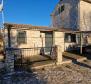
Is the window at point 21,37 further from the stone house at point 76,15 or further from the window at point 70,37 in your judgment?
the stone house at point 76,15

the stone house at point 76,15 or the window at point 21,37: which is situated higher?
the stone house at point 76,15

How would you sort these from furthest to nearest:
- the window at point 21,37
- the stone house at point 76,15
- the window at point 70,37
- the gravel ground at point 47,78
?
1. the stone house at point 76,15
2. the window at point 70,37
3. the window at point 21,37
4. the gravel ground at point 47,78

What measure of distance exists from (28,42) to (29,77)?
6.69 m

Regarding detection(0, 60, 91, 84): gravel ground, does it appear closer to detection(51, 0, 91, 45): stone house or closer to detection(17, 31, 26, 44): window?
detection(17, 31, 26, 44): window

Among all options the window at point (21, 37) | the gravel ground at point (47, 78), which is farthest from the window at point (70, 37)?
the gravel ground at point (47, 78)

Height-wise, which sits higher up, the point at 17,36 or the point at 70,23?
the point at 70,23

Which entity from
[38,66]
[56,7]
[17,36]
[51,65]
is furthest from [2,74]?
[56,7]

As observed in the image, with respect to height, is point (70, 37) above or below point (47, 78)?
above

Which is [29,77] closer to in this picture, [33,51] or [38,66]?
[38,66]

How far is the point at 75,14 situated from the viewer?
19.3m

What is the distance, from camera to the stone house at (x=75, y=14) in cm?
1889

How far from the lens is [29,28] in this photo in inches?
530

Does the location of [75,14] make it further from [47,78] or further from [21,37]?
[47,78]

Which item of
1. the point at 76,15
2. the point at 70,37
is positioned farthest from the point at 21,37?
the point at 76,15
